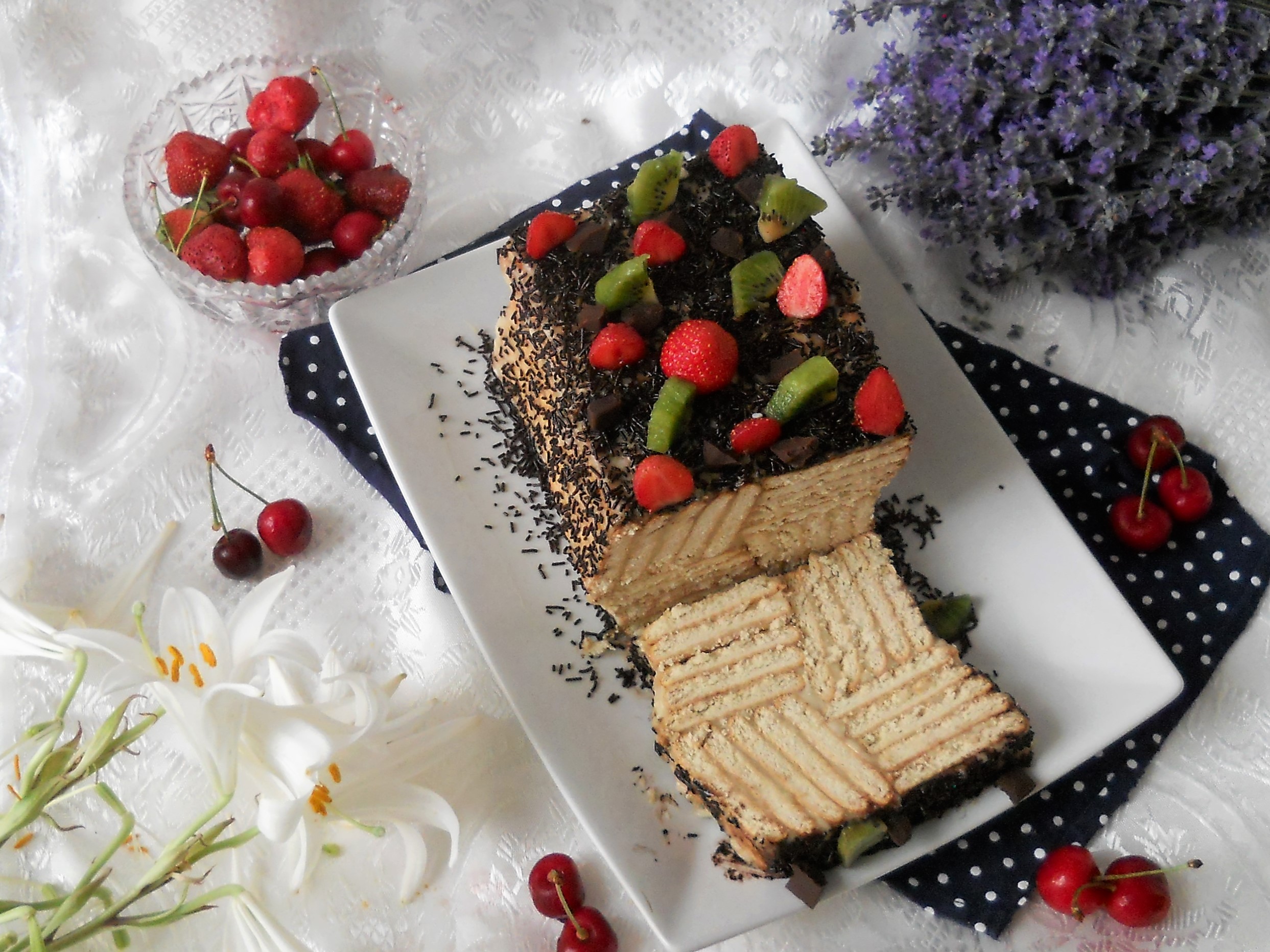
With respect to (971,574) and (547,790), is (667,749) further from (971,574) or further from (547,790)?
(971,574)

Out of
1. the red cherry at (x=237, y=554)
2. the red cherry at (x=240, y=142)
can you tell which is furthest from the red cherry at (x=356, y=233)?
the red cherry at (x=237, y=554)

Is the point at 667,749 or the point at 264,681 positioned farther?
the point at 264,681

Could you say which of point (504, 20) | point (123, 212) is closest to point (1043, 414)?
point (504, 20)

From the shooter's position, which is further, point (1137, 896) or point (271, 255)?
point (271, 255)

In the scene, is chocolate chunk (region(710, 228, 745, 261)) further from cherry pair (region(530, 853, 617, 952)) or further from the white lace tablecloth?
cherry pair (region(530, 853, 617, 952))

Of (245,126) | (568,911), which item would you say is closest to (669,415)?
(568,911)

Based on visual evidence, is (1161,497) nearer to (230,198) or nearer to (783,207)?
(783,207)
